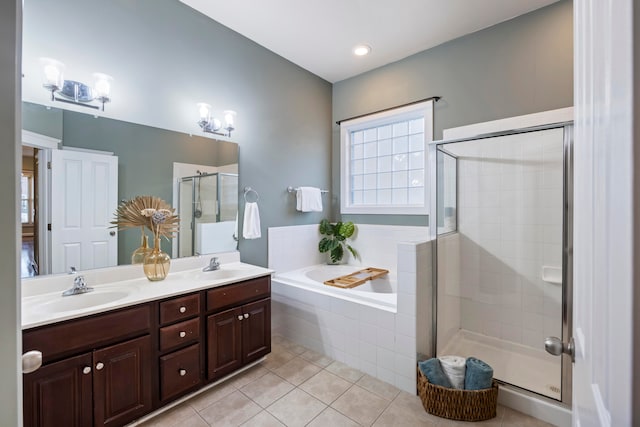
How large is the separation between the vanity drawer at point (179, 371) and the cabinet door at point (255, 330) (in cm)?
36

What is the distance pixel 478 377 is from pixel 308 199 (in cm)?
222

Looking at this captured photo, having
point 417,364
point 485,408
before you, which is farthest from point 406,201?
point 485,408

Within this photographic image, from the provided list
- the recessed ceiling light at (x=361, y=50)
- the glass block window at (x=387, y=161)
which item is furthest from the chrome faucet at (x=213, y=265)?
the recessed ceiling light at (x=361, y=50)

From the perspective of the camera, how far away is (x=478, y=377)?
5.82ft

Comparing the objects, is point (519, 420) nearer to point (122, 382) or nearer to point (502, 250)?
point (502, 250)

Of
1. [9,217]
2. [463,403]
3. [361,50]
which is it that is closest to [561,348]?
[463,403]

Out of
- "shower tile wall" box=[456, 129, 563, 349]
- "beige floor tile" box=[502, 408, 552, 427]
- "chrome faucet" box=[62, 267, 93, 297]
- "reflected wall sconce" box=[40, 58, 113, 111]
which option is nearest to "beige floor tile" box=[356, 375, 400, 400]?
"beige floor tile" box=[502, 408, 552, 427]

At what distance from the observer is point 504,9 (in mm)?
2365

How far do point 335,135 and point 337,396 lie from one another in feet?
9.62

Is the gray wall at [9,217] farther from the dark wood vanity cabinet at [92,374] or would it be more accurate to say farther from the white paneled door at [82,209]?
the white paneled door at [82,209]

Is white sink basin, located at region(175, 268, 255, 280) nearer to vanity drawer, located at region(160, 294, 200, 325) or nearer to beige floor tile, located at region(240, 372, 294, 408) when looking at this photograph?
vanity drawer, located at region(160, 294, 200, 325)

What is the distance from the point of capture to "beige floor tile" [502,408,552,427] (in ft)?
5.55

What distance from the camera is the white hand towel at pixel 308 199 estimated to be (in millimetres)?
3230

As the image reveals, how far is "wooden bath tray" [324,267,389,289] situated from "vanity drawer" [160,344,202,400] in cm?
128
